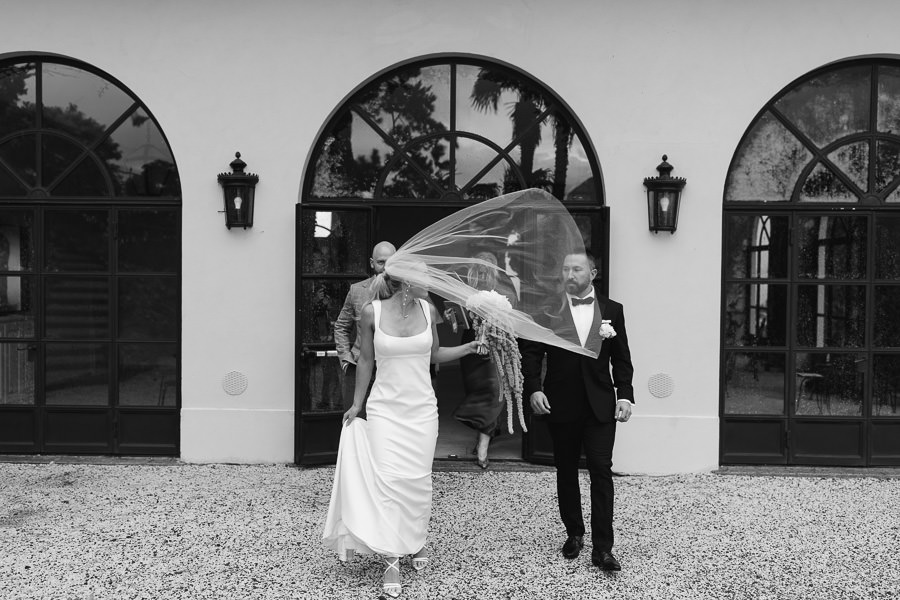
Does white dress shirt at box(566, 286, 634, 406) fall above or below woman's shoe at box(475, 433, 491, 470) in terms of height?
above

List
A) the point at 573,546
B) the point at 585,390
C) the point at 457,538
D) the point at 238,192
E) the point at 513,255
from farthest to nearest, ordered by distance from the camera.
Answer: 1. the point at 238,192
2. the point at 457,538
3. the point at 573,546
4. the point at 585,390
5. the point at 513,255

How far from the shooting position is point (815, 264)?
20.4 feet

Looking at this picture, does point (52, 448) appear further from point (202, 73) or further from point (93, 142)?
point (202, 73)

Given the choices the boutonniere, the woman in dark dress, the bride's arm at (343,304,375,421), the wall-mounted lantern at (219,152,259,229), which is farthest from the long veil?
the wall-mounted lantern at (219,152,259,229)

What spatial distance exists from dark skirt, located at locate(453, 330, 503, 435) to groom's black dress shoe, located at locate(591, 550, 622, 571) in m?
2.28

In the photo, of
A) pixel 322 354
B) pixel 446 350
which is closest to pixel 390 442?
pixel 446 350

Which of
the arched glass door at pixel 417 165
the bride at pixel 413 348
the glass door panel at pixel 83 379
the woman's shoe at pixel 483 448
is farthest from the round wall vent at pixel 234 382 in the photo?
the bride at pixel 413 348

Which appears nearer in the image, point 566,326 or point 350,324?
point 566,326

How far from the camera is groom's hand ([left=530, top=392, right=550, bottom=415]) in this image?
396 centimetres

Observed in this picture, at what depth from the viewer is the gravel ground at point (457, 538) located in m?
3.80

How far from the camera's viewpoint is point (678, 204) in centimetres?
608

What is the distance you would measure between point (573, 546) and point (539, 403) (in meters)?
0.92

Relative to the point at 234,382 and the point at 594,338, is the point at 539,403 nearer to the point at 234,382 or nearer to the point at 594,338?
the point at 594,338

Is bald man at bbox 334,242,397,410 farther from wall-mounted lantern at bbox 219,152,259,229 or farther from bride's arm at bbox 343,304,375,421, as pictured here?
bride's arm at bbox 343,304,375,421
